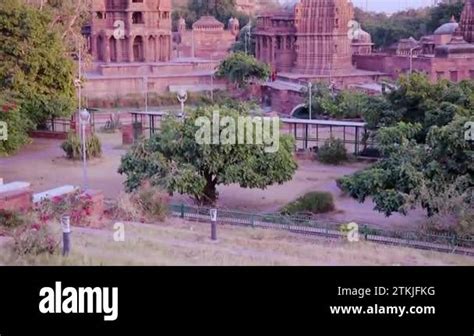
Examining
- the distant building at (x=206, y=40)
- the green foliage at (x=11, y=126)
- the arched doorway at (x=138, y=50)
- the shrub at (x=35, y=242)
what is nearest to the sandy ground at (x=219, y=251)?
the shrub at (x=35, y=242)

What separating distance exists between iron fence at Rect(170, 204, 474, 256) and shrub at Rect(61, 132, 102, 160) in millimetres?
11280

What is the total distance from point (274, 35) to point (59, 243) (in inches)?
1598

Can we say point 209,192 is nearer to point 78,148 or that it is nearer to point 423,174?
point 423,174

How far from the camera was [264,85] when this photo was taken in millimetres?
46625

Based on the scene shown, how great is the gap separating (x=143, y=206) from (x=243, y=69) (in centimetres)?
2825

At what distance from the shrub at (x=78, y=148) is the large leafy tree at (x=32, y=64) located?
124 cm

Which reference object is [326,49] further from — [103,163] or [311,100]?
[103,163]

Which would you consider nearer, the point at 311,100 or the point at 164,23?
the point at 311,100

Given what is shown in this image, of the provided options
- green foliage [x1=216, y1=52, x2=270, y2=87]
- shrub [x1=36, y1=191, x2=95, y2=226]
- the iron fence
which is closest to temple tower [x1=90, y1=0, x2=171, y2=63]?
green foliage [x1=216, y1=52, x2=270, y2=87]

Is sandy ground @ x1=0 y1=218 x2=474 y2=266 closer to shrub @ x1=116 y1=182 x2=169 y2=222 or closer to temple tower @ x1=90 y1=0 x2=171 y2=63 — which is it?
shrub @ x1=116 y1=182 x2=169 y2=222

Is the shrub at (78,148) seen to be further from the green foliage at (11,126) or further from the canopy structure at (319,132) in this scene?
the canopy structure at (319,132)

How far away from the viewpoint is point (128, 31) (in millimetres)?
50594

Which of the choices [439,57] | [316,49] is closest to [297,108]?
[316,49]
